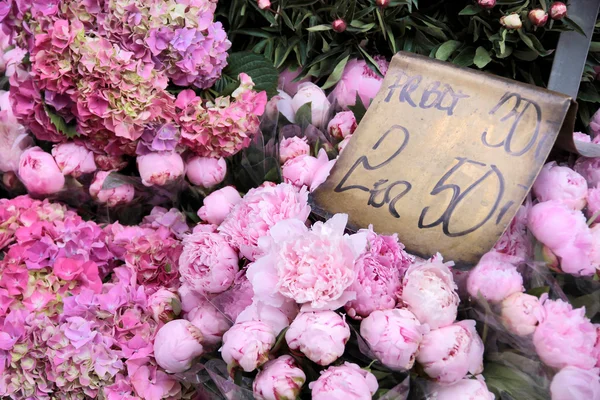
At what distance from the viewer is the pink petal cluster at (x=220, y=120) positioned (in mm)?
1028

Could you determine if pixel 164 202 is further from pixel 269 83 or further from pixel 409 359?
pixel 409 359

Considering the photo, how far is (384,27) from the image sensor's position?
1105 mm

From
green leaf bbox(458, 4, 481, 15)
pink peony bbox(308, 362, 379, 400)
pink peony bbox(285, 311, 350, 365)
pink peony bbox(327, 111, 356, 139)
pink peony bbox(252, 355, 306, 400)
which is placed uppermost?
green leaf bbox(458, 4, 481, 15)

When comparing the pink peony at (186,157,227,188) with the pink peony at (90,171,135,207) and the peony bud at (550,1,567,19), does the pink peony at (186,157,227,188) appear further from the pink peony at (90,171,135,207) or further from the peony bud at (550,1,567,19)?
the peony bud at (550,1,567,19)

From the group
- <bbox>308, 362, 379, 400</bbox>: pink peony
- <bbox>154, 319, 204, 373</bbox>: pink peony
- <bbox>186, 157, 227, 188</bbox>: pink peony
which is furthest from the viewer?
<bbox>186, 157, 227, 188</bbox>: pink peony

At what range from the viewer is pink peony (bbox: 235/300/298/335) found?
71 cm

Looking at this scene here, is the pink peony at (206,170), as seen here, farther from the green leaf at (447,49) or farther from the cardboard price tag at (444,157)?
the green leaf at (447,49)

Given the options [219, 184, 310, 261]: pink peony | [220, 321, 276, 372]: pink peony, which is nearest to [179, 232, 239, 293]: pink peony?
[219, 184, 310, 261]: pink peony

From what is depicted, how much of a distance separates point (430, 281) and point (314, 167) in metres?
0.31

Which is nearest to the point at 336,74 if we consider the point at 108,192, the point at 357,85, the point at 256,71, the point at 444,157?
the point at 357,85

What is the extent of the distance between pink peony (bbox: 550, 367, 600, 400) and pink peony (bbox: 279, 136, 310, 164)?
0.52 metres

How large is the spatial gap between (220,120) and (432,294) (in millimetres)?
506

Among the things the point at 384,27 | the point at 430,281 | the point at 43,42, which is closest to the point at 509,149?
the point at 430,281

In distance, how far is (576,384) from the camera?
2.10ft
